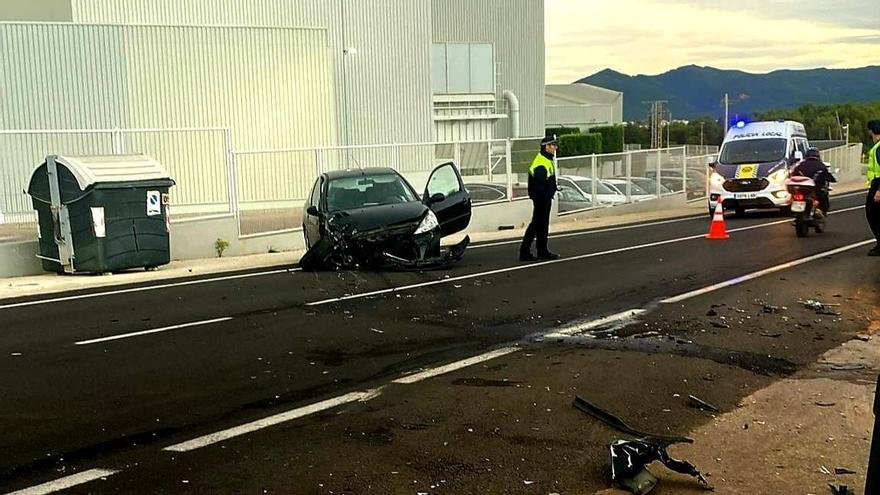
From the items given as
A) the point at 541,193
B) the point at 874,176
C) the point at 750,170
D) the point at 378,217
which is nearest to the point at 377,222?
the point at 378,217

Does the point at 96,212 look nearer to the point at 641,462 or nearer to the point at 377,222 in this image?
the point at 377,222

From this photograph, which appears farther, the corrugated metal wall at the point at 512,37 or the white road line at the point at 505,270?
the corrugated metal wall at the point at 512,37

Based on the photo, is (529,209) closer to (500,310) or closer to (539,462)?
(500,310)

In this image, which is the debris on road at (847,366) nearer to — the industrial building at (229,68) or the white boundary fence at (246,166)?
the white boundary fence at (246,166)

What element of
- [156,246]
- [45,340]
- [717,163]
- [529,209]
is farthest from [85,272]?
[717,163]

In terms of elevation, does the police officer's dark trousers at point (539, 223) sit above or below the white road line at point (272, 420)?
above

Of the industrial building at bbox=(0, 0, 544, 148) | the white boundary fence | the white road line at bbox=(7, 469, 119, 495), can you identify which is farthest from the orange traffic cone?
the industrial building at bbox=(0, 0, 544, 148)

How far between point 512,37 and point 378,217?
3666 centimetres

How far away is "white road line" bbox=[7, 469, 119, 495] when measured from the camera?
4598mm

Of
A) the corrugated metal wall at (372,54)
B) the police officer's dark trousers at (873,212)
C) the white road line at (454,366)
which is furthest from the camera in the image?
the corrugated metal wall at (372,54)

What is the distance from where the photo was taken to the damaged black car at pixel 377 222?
508 inches

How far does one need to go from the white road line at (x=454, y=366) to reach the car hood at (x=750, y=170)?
53.5ft

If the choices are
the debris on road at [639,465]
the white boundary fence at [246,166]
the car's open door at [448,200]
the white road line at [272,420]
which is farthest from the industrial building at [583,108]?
the debris on road at [639,465]

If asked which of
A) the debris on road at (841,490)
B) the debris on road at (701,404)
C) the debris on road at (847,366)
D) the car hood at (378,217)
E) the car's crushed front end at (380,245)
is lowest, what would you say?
the debris on road at (847,366)
